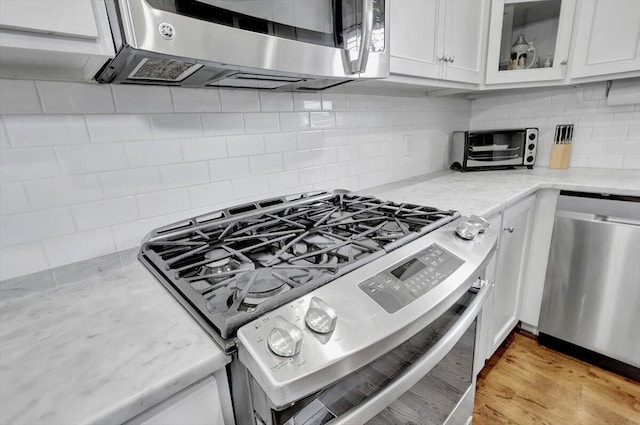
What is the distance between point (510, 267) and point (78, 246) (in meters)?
1.67

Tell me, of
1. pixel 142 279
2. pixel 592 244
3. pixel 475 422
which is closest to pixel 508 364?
pixel 475 422

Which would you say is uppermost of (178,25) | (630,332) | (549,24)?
(549,24)

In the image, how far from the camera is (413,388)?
0.62 meters

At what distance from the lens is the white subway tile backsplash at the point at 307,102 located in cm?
116

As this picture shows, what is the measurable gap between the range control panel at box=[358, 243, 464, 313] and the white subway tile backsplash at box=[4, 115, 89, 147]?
2.57 feet

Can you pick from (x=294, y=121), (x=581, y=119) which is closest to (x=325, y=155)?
(x=294, y=121)

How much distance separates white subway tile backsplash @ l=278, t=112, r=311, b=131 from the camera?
1.13 m

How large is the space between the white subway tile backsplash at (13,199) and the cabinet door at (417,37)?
115cm

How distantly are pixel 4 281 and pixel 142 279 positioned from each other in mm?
319

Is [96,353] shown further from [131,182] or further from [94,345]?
[131,182]

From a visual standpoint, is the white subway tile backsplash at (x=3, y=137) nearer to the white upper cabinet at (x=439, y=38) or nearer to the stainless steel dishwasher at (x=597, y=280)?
the white upper cabinet at (x=439, y=38)

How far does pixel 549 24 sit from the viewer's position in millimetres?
1623

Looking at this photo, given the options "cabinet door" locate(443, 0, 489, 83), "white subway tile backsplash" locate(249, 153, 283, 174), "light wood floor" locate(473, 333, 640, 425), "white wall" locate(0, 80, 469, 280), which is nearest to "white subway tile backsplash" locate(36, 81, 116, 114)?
"white wall" locate(0, 80, 469, 280)

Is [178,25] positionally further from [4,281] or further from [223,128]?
[4,281]
